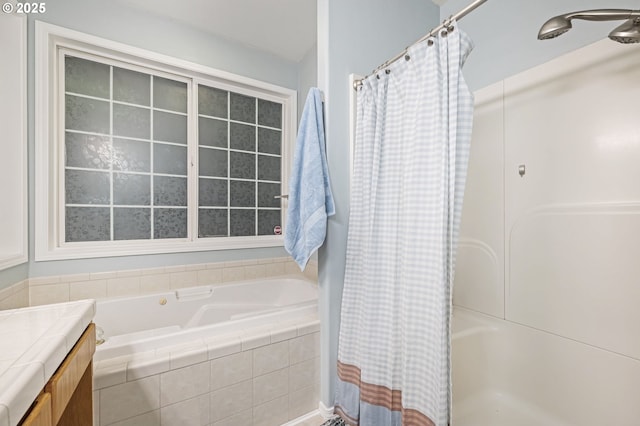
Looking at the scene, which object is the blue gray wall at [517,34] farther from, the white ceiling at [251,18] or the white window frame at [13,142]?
the white window frame at [13,142]

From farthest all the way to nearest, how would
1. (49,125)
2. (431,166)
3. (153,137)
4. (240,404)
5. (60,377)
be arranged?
(153,137) → (49,125) → (240,404) → (431,166) → (60,377)

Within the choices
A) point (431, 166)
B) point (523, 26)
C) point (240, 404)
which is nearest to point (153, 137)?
point (240, 404)

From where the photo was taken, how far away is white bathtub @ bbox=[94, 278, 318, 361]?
4.71 feet

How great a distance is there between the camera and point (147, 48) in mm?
2072

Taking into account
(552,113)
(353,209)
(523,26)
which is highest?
(523,26)

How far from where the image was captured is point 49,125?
177cm

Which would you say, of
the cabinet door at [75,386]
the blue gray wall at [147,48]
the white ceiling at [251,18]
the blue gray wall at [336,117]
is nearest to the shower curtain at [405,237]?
the blue gray wall at [336,117]

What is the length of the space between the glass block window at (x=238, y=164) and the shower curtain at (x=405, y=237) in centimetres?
142

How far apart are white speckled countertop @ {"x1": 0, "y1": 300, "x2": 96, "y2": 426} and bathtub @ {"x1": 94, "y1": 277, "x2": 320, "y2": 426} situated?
0.40 metres

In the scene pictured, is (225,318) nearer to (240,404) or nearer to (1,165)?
(240,404)

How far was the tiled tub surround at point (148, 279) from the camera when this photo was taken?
176 centimetres

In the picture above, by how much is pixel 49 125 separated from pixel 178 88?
0.91 metres

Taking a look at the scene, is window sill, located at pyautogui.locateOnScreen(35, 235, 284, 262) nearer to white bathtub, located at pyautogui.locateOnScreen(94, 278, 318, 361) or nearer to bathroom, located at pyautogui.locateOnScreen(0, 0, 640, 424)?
bathroom, located at pyautogui.locateOnScreen(0, 0, 640, 424)

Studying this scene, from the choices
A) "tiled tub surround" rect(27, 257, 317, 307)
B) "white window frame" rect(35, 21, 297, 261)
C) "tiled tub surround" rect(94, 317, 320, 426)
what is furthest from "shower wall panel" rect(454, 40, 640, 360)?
"white window frame" rect(35, 21, 297, 261)
